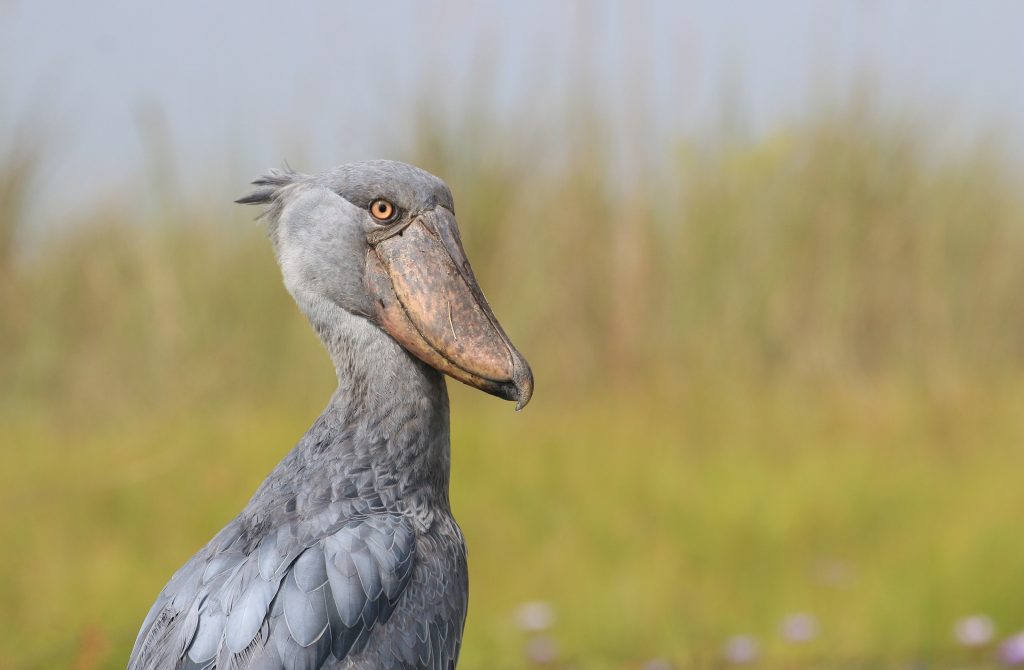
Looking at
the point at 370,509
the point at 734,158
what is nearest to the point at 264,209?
the point at 370,509

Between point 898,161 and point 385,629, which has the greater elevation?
point 898,161

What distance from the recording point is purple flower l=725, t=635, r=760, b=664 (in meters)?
4.02

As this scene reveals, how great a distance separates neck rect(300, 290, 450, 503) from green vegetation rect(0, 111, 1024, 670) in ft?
6.01

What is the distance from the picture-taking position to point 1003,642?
13.9 ft

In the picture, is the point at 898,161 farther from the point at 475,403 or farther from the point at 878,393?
the point at 475,403

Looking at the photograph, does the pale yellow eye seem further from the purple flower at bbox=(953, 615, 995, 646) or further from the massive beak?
the purple flower at bbox=(953, 615, 995, 646)

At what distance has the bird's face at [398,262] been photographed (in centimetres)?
222

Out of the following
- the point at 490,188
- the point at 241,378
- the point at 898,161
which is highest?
the point at 898,161

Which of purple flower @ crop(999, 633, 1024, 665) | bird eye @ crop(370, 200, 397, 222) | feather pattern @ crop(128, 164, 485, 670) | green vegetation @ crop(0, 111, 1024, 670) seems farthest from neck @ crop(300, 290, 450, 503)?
purple flower @ crop(999, 633, 1024, 665)

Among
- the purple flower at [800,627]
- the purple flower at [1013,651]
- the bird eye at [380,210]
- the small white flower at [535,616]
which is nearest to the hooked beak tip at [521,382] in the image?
the bird eye at [380,210]

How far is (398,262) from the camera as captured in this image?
2254 mm

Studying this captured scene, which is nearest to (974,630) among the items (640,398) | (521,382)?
(640,398)

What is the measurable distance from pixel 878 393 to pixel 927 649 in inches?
99.0

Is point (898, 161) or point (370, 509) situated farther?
point (898, 161)
